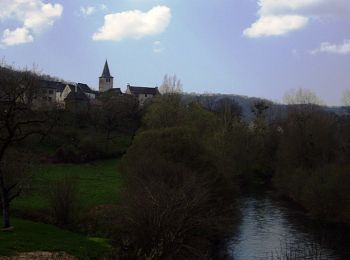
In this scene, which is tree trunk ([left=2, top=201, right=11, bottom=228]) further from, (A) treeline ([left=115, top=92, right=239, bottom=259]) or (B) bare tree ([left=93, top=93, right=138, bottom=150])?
(B) bare tree ([left=93, top=93, right=138, bottom=150])

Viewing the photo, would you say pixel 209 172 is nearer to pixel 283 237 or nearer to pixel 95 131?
pixel 283 237

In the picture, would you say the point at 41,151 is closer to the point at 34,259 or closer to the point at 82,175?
the point at 82,175

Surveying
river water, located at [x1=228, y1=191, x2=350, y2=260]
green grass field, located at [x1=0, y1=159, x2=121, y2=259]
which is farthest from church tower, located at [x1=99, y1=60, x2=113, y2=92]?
river water, located at [x1=228, y1=191, x2=350, y2=260]

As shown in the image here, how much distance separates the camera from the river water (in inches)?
1329

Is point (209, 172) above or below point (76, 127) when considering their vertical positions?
below

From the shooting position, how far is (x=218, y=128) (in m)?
76.4

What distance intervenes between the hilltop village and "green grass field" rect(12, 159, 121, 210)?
26048 millimetres

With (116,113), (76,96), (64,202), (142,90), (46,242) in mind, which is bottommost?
(46,242)

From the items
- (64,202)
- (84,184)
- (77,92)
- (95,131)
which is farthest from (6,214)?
(77,92)

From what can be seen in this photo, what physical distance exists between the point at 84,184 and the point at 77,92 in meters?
67.6

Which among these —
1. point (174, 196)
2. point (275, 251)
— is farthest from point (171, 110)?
point (174, 196)

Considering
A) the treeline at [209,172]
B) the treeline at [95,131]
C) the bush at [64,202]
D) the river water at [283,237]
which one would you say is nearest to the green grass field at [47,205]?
the bush at [64,202]

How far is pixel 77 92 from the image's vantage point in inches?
4688

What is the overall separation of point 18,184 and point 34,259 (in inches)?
512
